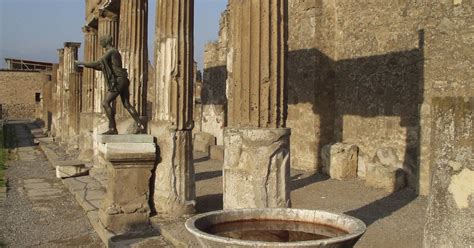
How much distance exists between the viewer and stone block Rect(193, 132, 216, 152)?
1534 cm

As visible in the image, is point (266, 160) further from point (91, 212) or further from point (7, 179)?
point (7, 179)

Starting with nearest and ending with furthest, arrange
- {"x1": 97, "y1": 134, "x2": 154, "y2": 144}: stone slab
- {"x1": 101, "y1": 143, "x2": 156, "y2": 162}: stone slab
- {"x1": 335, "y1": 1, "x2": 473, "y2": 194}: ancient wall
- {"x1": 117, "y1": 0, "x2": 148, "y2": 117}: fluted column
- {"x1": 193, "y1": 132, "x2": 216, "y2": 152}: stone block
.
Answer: {"x1": 101, "y1": 143, "x2": 156, "y2": 162}: stone slab < {"x1": 97, "y1": 134, "x2": 154, "y2": 144}: stone slab < {"x1": 335, "y1": 1, "x2": 473, "y2": 194}: ancient wall < {"x1": 117, "y1": 0, "x2": 148, "y2": 117}: fluted column < {"x1": 193, "y1": 132, "x2": 216, "y2": 152}: stone block

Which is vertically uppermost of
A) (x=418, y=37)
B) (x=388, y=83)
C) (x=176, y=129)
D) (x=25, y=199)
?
(x=418, y=37)

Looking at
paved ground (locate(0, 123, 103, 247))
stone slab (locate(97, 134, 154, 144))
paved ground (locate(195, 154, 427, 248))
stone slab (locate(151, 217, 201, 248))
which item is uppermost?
stone slab (locate(97, 134, 154, 144))

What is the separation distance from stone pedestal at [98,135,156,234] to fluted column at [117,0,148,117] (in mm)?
3010

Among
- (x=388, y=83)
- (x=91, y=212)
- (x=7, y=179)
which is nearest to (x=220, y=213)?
(x=91, y=212)

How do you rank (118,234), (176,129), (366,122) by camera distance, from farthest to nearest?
(366,122), (176,129), (118,234)

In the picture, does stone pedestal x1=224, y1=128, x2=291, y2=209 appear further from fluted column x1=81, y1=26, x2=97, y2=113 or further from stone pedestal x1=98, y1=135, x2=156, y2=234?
fluted column x1=81, y1=26, x2=97, y2=113

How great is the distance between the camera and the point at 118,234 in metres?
5.90

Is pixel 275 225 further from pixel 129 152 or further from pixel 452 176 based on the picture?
pixel 129 152

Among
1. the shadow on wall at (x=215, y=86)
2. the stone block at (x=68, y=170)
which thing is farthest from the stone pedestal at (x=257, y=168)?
the shadow on wall at (x=215, y=86)

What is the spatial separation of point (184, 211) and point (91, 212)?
147cm

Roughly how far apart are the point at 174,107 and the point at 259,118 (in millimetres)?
2030

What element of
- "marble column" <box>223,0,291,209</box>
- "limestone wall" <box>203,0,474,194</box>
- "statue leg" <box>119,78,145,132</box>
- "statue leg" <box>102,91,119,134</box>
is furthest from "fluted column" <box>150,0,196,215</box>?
"limestone wall" <box>203,0,474,194</box>
